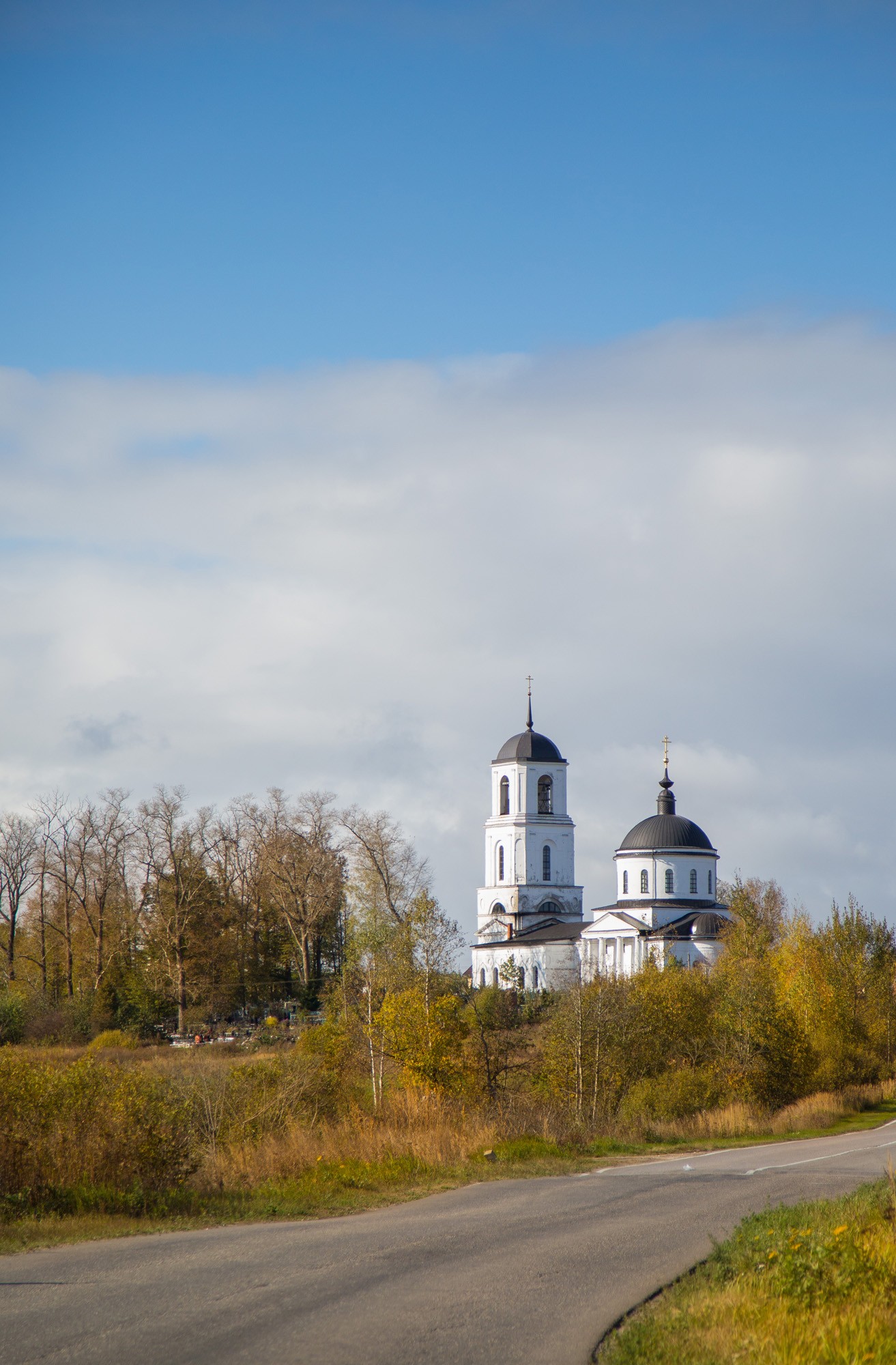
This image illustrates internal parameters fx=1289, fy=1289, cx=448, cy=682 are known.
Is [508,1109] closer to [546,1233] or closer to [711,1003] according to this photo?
[546,1233]

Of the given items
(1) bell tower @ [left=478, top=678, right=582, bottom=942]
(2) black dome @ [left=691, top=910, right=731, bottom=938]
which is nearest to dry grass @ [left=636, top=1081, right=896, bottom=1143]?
(2) black dome @ [left=691, top=910, right=731, bottom=938]

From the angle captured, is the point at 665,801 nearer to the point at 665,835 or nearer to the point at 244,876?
the point at 665,835

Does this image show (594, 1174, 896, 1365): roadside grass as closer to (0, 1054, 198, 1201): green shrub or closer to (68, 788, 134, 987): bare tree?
(0, 1054, 198, 1201): green shrub

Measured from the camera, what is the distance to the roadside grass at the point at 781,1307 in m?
7.73

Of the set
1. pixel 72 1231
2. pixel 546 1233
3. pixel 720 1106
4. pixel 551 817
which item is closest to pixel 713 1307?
pixel 546 1233

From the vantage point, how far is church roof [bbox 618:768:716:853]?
286 feet

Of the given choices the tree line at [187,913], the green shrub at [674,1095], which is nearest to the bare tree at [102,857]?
the tree line at [187,913]

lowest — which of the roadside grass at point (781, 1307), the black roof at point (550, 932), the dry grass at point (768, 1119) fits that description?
the dry grass at point (768, 1119)

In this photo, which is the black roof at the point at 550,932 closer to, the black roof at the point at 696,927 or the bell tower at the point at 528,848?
the bell tower at the point at 528,848

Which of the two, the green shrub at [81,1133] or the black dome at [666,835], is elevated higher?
the black dome at [666,835]

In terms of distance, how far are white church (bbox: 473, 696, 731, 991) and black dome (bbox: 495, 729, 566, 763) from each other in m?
0.07

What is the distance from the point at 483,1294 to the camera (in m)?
9.45

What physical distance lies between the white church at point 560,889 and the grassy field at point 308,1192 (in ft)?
197


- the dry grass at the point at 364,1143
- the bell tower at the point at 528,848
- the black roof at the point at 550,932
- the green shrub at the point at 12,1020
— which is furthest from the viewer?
the bell tower at the point at 528,848
